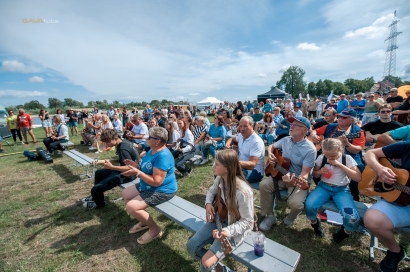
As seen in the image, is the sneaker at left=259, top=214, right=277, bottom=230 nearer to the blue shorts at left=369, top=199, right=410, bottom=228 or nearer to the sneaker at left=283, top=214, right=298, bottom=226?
the sneaker at left=283, top=214, right=298, bottom=226

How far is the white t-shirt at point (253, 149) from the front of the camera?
3373 mm

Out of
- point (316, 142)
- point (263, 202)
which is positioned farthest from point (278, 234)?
point (316, 142)

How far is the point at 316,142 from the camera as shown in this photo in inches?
154

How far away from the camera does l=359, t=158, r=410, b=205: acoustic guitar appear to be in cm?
202

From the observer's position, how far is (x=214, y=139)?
6109 mm

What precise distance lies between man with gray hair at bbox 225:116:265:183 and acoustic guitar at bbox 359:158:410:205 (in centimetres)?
141

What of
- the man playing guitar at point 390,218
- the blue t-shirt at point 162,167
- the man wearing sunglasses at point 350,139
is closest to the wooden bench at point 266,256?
the blue t-shirt at point 162,167

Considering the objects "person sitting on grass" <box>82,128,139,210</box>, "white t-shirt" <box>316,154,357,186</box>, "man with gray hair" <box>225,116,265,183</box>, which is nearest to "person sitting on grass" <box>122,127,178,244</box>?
"person sitting on grass" <box>82,128,139,210</box>

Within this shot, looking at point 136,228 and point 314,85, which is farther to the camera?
point 314,85

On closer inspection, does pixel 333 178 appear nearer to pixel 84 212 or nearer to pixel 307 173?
pixel 307 173

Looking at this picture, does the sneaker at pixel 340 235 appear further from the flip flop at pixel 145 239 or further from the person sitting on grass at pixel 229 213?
the flip flop at pixel 145 239

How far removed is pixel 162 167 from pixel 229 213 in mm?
1201

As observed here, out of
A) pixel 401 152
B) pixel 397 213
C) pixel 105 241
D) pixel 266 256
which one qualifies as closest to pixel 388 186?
pixel 397 213

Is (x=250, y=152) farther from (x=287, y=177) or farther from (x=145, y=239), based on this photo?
(x=145, y=239)
